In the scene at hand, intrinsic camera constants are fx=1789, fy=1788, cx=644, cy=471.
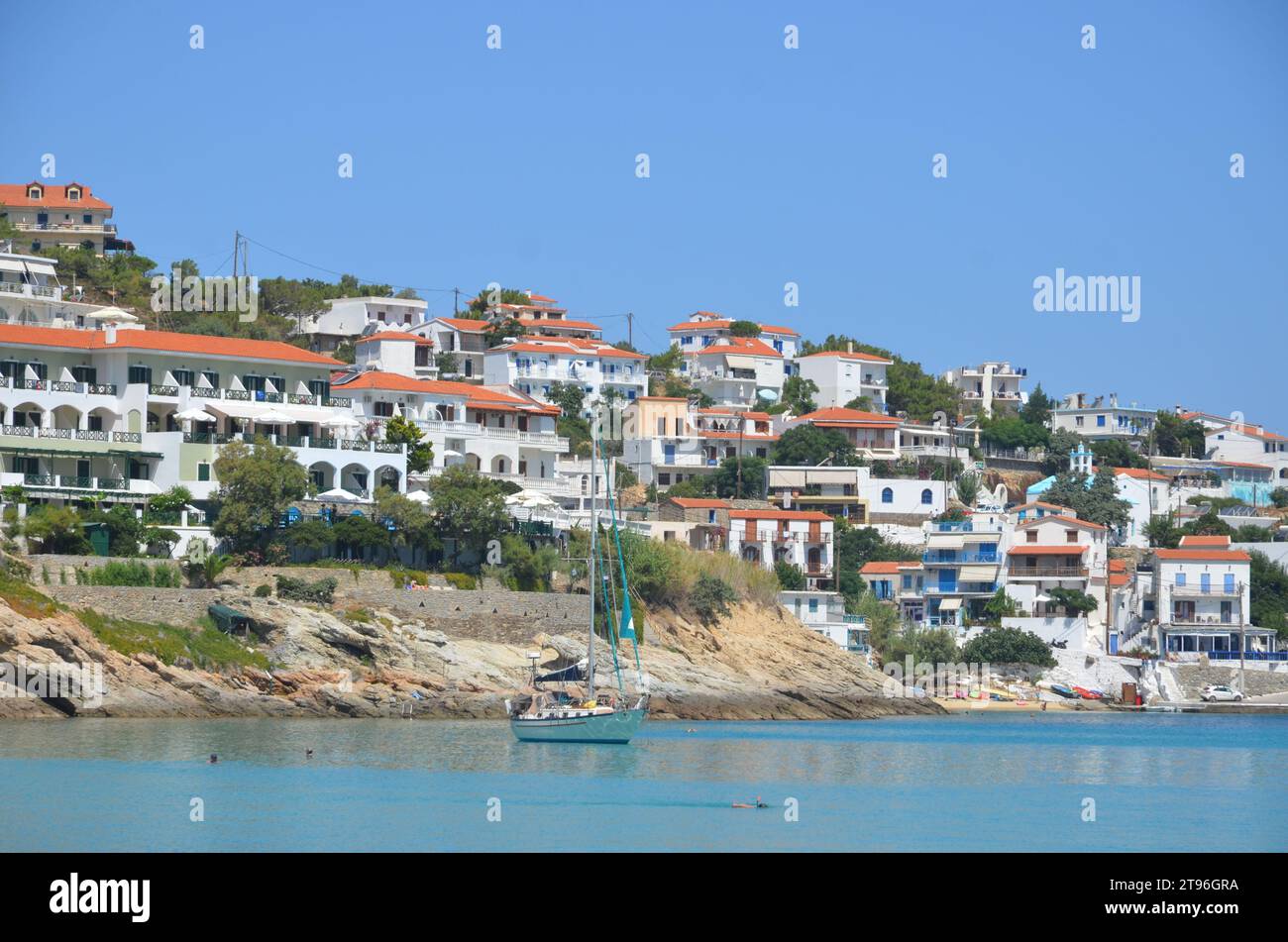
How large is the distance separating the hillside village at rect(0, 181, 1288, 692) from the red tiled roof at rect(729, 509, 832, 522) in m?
0.16

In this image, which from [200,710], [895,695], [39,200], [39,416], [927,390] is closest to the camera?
[200,710]

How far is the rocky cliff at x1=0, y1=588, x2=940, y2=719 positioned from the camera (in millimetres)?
50375

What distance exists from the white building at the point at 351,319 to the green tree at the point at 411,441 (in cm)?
3524

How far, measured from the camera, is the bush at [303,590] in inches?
2248

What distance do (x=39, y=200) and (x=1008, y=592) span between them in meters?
65.0

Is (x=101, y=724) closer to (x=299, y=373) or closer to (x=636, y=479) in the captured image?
(x=299, y=373)

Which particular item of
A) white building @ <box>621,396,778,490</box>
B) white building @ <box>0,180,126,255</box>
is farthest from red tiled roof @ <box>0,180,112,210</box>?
white building @ <box>621,396,778,490</box>

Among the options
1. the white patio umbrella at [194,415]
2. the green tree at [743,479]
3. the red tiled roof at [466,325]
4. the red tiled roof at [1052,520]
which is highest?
the red tiled roof at [466,325]

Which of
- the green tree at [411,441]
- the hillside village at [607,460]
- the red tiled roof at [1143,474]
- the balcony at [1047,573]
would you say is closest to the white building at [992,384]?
the hillside village at [607,460]

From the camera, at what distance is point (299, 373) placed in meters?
68.8

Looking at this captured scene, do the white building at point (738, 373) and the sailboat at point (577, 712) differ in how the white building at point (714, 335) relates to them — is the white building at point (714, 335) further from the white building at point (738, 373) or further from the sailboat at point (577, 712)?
the sailboat at point (577, 712)
